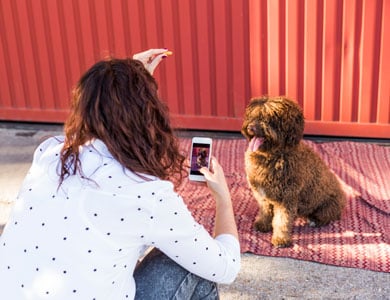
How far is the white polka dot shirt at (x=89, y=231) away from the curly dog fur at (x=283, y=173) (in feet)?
4.87

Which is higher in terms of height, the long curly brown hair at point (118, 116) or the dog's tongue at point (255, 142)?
the long curly brown hair at point (118, 116)

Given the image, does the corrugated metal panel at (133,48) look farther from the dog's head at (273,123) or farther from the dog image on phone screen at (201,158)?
the dog image on phone screen at (201,158)

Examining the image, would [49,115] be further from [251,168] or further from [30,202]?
[30,202]

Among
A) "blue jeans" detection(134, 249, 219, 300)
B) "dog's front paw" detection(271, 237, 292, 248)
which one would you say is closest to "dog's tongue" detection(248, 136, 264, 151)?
"dog's front paw" detection(271, 237, 292, 248)

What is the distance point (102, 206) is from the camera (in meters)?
2.04

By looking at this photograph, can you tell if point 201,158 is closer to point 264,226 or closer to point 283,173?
point 283,173

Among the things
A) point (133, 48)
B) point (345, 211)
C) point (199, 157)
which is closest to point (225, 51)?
point (133, 48)

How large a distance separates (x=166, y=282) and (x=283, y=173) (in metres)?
1.48

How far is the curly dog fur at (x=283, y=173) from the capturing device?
356 cm

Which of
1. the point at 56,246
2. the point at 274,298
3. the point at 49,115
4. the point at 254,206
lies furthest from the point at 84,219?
the point at 49,115

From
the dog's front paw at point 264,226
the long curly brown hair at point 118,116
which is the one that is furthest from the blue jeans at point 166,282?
the dog's front paw at point 264,226

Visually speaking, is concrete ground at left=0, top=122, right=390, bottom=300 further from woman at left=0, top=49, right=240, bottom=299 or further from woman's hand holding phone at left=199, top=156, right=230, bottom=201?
woman at left=0, top=49, right=240, bottom=299

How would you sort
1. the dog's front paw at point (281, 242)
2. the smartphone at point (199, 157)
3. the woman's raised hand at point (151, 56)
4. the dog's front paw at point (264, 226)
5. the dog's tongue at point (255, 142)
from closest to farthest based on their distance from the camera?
the smartphone at point (199, 157) → the woman's raised hand at point (151, 56) → the dog's tongue at point (255, 142) → the dog's front paw at point (281, 242) → the dog's front paw at point (264, 226)

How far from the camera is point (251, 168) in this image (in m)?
3.79
